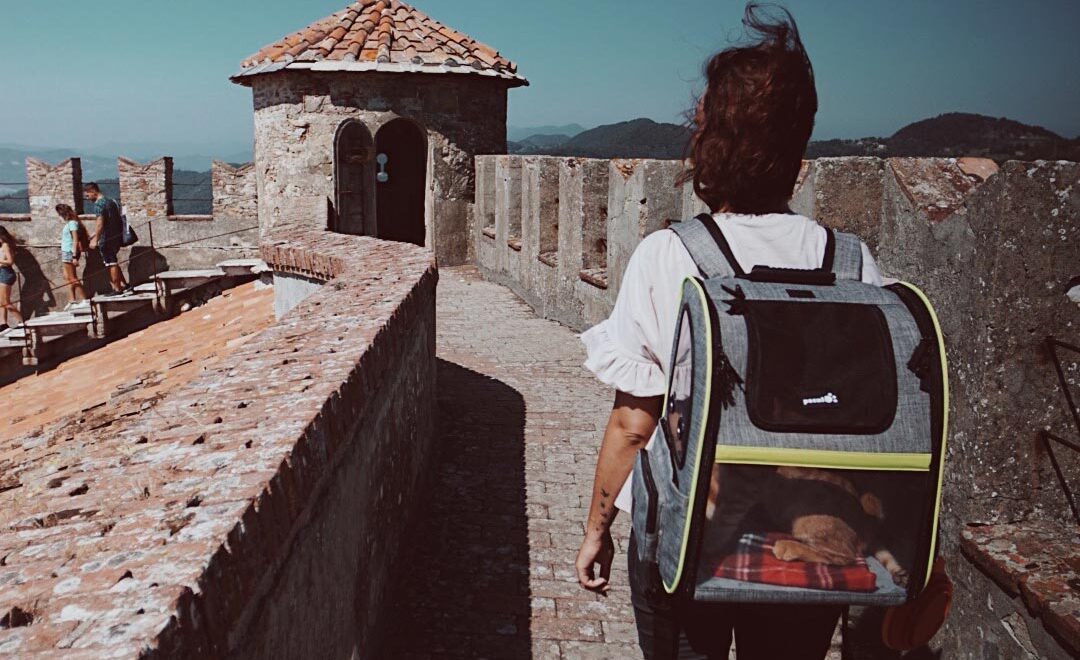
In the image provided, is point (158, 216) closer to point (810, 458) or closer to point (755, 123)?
point (755, 123)

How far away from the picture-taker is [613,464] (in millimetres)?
2080

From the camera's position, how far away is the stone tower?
13094 mm

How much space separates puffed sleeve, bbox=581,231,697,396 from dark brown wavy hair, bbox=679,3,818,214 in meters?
0.19

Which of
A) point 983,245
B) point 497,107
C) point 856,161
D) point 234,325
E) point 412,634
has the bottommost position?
point 412,634

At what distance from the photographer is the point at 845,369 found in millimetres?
1636

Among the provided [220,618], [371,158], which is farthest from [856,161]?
[371,158]

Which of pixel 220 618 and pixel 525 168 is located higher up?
pixel 525 168

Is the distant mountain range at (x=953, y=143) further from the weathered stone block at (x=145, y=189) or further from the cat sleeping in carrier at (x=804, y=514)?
the weathered stone block at (x=145, y=189)

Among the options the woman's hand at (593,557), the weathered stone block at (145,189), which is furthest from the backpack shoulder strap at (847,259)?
the weathered stone block at (145,189)

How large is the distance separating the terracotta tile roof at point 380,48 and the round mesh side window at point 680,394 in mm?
11887

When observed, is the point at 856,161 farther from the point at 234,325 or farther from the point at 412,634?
the point at 234,325

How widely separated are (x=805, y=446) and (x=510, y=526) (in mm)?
2871

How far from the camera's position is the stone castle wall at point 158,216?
65.0ft

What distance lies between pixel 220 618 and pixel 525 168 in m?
9.55
